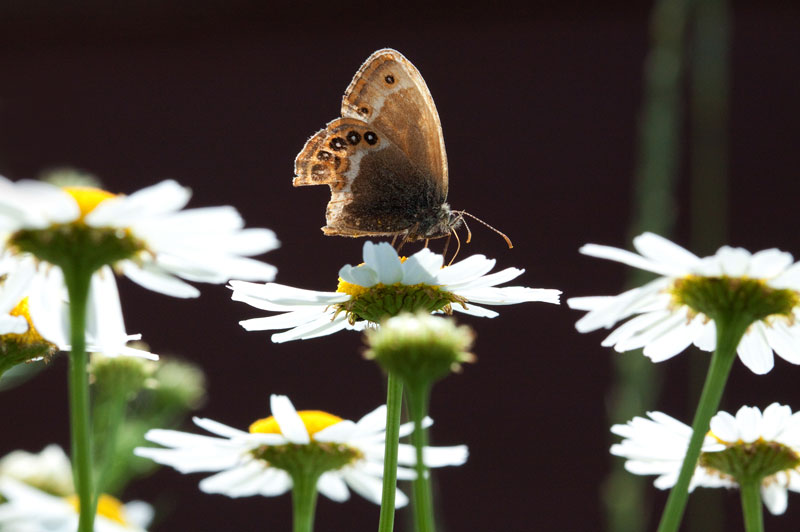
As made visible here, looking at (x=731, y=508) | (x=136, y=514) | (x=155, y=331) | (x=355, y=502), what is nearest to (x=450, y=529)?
(x=355, y=502)

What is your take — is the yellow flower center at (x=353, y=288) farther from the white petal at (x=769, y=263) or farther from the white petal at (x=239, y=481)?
the white petal at (x=769, y=263)

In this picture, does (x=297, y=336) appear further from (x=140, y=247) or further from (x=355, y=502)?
(x=355, y=502)

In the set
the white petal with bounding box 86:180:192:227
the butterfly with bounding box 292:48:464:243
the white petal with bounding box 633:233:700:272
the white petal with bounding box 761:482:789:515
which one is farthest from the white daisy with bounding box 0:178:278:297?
the butterfly with bounding box 292:48:464:243

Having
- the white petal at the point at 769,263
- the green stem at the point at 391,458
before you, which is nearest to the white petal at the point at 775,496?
the white petal at the point at 769,263

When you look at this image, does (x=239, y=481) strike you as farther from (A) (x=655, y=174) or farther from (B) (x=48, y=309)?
(A) (x=655, y=174)

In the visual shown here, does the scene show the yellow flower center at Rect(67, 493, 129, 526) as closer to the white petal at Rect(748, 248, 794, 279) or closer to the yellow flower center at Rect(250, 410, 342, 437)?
the yellow flower center at Rect(250, 410, 342, 437)
